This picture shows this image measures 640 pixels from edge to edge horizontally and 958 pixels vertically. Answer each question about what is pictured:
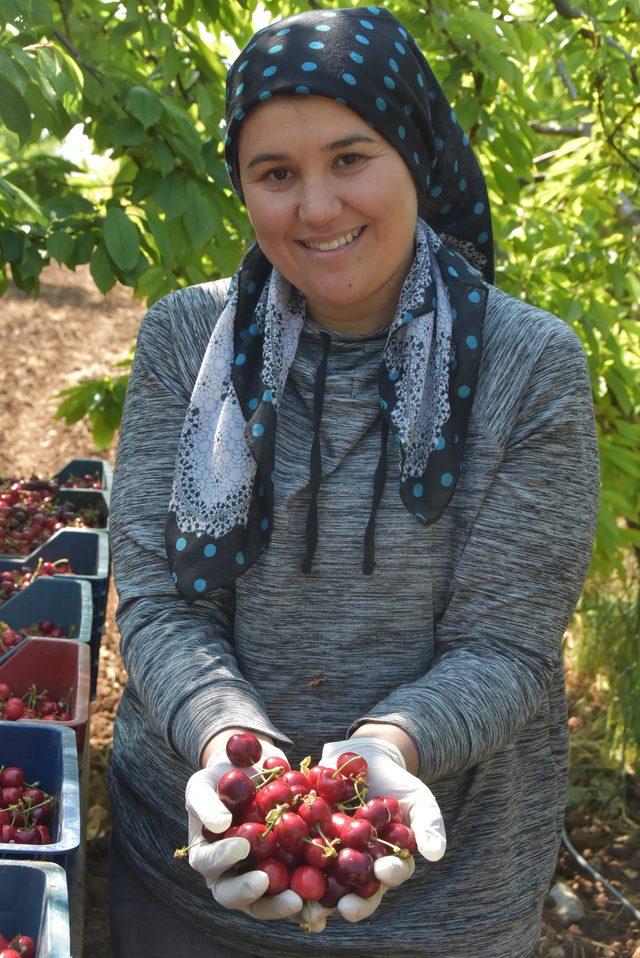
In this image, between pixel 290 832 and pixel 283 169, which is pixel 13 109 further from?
pixel 290 832

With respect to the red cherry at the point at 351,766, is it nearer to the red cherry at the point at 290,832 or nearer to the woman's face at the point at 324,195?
the red cherry at the point at 290,832

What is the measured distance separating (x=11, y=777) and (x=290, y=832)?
65 cm

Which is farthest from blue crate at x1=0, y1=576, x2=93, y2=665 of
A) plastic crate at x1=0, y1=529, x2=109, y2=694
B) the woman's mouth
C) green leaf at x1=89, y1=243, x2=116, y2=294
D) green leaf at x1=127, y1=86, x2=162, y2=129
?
the woman's mouth

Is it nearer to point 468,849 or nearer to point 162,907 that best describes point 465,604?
point 468,849

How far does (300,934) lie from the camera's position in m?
1.87

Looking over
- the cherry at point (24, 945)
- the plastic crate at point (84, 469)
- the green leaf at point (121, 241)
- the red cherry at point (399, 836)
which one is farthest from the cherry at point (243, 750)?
the plastic crate at point (84, 469)

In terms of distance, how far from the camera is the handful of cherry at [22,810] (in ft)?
5.80

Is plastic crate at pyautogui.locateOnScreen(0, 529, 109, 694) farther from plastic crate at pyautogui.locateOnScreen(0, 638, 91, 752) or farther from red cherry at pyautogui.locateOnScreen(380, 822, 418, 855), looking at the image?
red cherry at pyautogui.locateOnScreen(380, 822, 418, 855)

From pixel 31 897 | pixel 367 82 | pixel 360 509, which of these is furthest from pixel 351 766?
pixel 367 82

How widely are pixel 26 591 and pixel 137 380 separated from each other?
3.11ft

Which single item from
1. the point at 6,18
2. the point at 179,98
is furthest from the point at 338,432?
the point at 179,98

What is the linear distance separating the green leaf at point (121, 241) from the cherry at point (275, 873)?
1.76m

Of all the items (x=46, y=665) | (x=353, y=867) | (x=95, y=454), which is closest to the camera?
(x=353, y=867)

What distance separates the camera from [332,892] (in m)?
1.44
